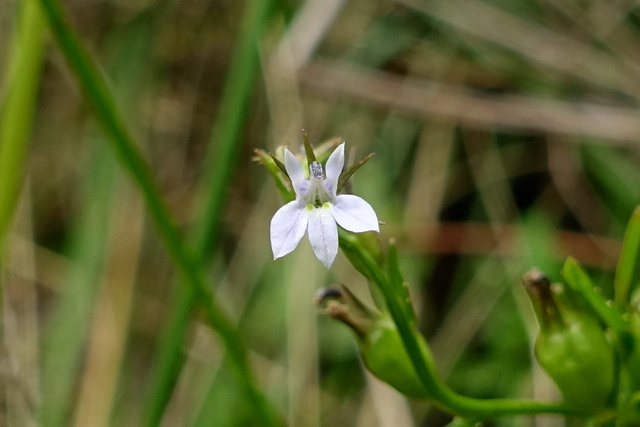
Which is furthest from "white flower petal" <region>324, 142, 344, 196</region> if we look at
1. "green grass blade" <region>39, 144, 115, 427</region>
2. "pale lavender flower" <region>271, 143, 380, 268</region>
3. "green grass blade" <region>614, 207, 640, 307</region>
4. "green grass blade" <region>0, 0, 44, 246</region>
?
"green grass blade" <region>39, 144, 115, 427</region>

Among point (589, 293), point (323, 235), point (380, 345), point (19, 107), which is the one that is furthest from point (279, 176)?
point (19, 107)

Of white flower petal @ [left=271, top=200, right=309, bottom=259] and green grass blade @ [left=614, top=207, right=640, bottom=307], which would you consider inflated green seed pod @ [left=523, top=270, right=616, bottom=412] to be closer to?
green grass blade @ [left=614, top=207, right=640, bottom=307]

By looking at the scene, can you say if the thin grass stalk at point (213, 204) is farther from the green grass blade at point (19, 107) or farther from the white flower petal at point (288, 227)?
the white flower petal at point (288, 227)

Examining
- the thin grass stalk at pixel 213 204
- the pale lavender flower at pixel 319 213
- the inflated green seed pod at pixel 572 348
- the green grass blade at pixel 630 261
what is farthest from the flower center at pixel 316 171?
the thin grass stalk at pixel 213 204

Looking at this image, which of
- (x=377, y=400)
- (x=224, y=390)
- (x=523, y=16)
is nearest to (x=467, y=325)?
(x=377, y=400)

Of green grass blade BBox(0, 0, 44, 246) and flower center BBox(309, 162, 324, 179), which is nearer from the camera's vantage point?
flower center BBox(309, 162, 324, 179)

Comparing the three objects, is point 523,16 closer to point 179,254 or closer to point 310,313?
→ point 310,313
